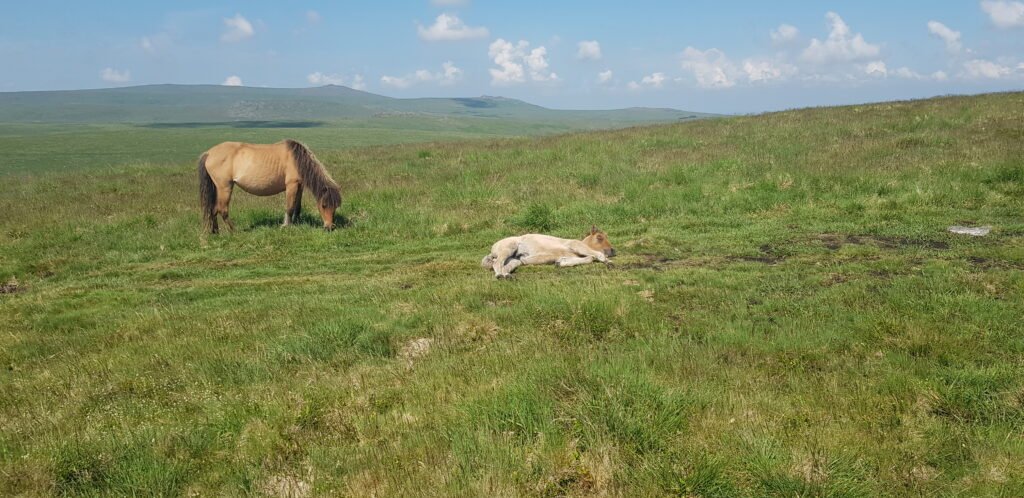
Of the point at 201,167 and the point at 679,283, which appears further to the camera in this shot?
the point at 201,167

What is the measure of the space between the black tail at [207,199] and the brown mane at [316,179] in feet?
7.91

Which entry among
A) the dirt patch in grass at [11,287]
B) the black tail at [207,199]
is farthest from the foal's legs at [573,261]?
the dirt patch in grass at [11,287]

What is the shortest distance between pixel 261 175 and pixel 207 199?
1561 mm

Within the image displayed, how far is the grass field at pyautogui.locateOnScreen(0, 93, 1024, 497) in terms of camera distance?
12.7 ft

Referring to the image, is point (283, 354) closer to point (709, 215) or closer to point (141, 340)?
point (141, 340)

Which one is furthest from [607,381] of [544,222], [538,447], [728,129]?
[728,129]

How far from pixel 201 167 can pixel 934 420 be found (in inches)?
680

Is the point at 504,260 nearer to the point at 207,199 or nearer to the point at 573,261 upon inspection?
the point at 573,261

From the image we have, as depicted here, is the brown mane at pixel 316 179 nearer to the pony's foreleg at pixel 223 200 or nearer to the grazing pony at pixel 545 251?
the pony's foreleg at pixel 223 200

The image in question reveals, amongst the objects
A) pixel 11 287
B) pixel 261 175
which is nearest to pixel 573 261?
pixel 261 175

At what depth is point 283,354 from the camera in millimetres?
6535

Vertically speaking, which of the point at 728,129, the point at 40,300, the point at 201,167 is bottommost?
the point at 40,300

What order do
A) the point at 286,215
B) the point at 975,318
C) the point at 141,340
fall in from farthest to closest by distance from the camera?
the point at 286,215, the point at 141,340, the point at 975,318

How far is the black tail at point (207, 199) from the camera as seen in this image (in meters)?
15.8
